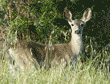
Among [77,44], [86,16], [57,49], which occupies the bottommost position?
[57,49]

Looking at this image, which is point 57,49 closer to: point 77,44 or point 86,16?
point 77,44

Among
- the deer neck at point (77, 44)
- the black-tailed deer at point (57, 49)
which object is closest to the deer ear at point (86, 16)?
the black-tailed deer at point (57, 49)

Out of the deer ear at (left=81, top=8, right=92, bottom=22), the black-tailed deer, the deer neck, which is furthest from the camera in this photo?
the deer ear at (left=81, top=8, right=92, bottom=22)

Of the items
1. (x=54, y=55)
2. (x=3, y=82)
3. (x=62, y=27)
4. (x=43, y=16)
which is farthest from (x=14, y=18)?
(x=3, y=82)

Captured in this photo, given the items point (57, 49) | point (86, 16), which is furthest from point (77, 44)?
point (86, 16)

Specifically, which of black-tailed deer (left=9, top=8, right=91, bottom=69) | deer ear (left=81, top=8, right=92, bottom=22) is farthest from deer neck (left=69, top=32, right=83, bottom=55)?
deer ear (left=81, top=8, right=92, bottom=22)

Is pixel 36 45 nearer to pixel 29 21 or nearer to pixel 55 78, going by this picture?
pixel 29 21

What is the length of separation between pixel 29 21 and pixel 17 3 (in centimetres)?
72

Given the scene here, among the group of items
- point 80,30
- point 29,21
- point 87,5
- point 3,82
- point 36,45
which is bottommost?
point 3,82

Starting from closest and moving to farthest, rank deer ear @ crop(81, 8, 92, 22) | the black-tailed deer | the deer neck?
1. the black-tailed deer
2. the deer neck
3. deer ear @ crop(81, 8, 92, 22)

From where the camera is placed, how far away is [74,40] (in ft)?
15.4

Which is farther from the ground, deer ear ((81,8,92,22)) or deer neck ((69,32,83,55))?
deer ear ((81,8,92,22))

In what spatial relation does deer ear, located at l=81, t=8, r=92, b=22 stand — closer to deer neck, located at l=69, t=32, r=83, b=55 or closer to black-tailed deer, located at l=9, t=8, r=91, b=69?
black-tailed deer, located at l=9, t=8, r=91, b=69

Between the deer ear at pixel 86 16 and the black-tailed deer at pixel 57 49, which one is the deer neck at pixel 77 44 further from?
the deer ear at pixel 86 16
